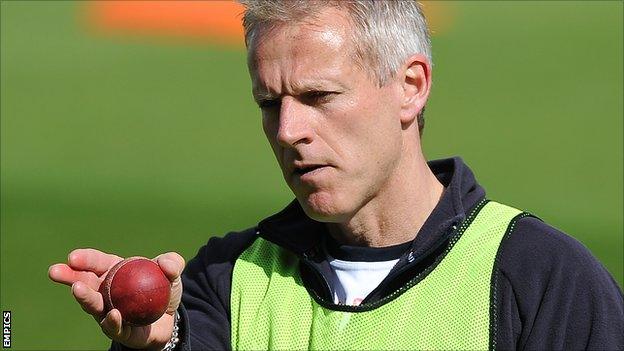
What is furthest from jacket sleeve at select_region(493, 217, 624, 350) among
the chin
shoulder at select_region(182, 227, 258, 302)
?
shoulder at select_region(182, 227, 258, 302)

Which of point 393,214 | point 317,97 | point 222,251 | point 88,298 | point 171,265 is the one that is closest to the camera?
point 88,298

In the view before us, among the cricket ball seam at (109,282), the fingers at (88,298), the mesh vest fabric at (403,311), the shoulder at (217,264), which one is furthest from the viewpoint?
the shoulder at (217,264)

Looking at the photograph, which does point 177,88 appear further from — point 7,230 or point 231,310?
point 231,310

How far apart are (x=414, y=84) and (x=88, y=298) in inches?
41.8

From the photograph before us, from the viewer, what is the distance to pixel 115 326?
3139 millimetres

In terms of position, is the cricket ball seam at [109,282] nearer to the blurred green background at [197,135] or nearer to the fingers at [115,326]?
the fingers at [115,326]

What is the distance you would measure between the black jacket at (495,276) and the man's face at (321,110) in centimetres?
20

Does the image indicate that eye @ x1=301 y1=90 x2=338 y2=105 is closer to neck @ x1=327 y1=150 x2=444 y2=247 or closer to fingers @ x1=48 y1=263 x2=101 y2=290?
neck @ x1=327 y1=150 x2=444 y2=247

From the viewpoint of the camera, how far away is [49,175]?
920 centimetres

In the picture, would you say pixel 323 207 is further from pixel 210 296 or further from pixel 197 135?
pixel 197 135

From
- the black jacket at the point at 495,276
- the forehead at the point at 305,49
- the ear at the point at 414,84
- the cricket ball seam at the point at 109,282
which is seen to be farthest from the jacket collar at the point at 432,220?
the cricket ball seam at the point at 109,282

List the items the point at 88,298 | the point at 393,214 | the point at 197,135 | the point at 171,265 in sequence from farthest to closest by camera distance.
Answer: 1. the point at 197,135
2. the point at 393,214
3. the point at 171,265
4. the point at 88,298

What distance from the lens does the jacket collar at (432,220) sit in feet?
11.3

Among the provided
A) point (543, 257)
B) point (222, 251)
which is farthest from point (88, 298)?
point (543, 257)
